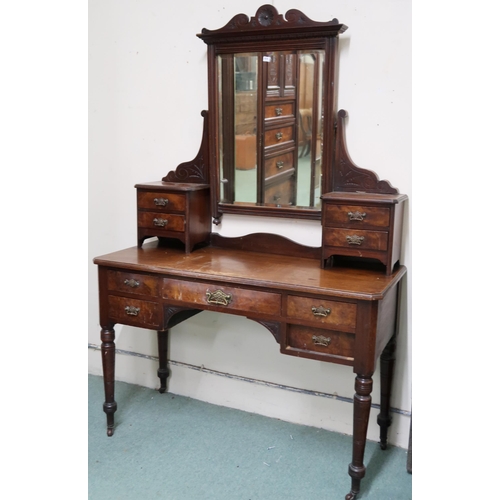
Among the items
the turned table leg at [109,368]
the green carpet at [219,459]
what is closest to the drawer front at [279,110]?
the turned table leg at [109,368]

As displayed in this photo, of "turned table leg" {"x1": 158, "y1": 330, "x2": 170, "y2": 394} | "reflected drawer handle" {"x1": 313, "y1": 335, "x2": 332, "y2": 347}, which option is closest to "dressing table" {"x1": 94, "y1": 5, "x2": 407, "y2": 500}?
"reflected drawer handle" {"x1": 313, "y1": 335, "x2": 332, "y2": 347}

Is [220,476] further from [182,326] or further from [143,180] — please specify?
[143,180]

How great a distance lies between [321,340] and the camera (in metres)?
1.92

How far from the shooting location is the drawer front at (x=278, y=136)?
2.25 metres

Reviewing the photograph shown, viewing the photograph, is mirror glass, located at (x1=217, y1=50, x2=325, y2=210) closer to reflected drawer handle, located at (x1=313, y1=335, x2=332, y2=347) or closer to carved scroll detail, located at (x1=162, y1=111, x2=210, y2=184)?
carved scroll detail, located at (x1=162, y1=111, x2=210, y2=184)

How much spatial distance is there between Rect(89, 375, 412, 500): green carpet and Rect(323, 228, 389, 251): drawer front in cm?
92

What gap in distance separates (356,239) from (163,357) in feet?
4.21

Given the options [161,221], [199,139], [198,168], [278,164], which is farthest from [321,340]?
[199,139]

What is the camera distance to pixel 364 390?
6.21 ft

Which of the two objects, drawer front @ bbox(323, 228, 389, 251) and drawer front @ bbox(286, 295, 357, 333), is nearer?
drawer front @ bbox(286, 295, 357, 333)

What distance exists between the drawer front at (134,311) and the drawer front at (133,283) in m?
0.04

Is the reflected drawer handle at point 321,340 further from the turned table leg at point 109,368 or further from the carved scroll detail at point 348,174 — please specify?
the turned table leg at point 109,368

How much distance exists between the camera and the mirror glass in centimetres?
220

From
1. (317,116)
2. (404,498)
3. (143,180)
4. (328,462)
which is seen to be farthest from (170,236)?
(404,498)
